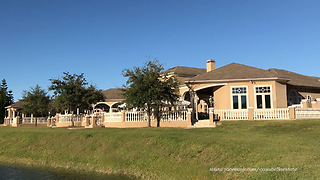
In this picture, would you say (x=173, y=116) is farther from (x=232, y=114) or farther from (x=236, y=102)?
(x=236, y=102)

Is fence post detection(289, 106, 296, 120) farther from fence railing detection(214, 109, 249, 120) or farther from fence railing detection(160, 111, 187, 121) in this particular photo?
fence railing detection(160, 111, 187, 121)

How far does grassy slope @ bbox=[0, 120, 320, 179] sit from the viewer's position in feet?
36.0

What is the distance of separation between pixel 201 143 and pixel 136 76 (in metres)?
11.1

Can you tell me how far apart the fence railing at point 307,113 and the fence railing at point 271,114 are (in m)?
0.86

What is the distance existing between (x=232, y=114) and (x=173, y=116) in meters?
4.59

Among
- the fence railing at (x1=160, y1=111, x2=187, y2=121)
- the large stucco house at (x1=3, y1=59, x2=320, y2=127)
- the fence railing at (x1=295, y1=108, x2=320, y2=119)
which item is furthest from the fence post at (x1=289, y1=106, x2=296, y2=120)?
the fence railing at (x1=160, y1=111, x2=187, y2=121)

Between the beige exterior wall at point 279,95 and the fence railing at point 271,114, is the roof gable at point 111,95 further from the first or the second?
the fence railing at point 271,114

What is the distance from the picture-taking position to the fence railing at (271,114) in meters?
23.0

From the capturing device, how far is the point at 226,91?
25.7m

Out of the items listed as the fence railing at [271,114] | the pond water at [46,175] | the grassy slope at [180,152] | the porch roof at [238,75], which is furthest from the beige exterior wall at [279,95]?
the pond water at [46,175]

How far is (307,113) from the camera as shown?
23344 mm

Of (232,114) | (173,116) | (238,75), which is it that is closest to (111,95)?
(173,116)

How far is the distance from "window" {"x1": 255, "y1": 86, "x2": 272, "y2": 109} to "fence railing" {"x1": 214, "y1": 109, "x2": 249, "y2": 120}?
1893 millimetres

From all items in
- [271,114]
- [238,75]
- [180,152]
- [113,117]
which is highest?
[238,75]
